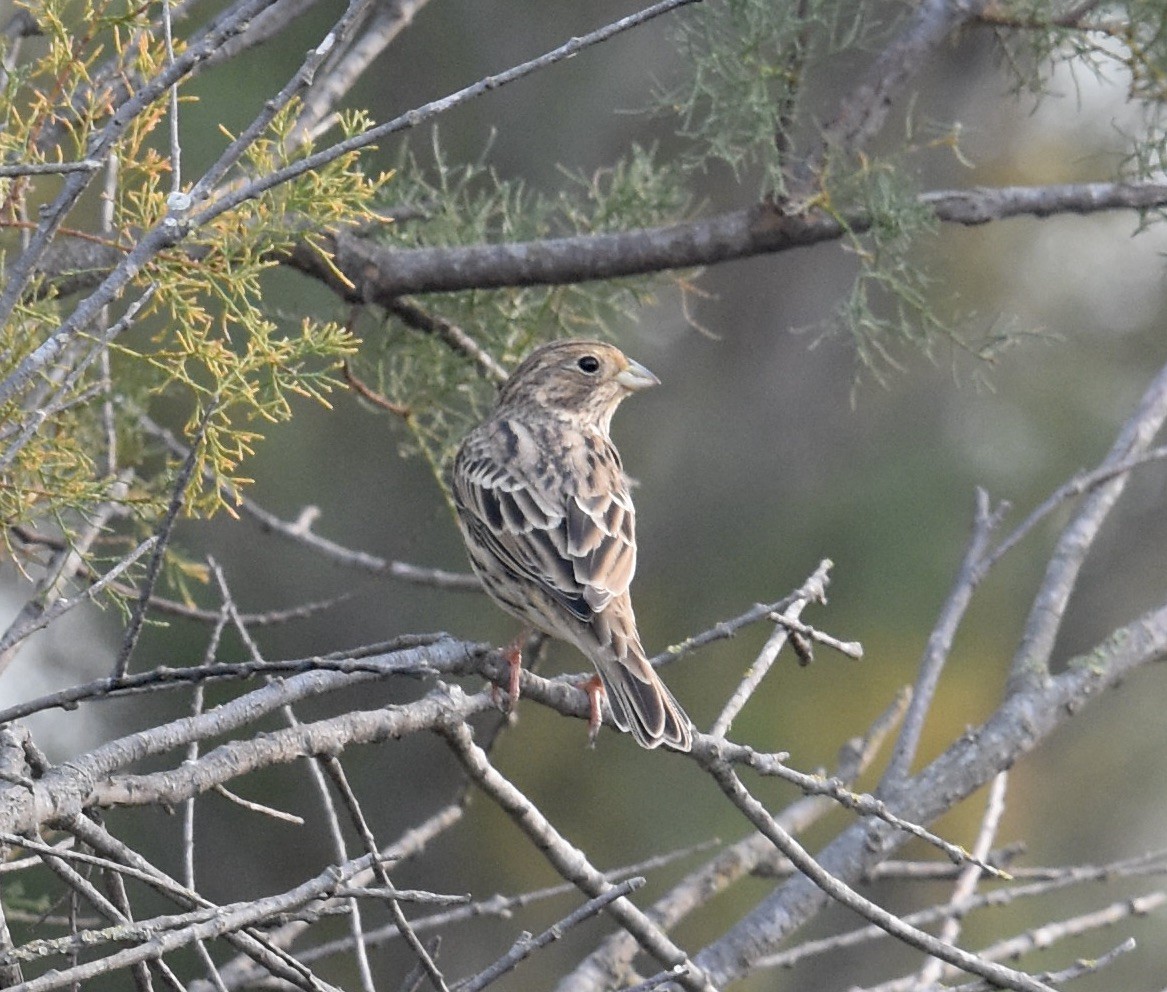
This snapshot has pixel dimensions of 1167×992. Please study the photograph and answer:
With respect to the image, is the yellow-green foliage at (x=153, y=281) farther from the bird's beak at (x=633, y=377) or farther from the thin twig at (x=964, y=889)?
the bird's beak at (x=633, y=377)

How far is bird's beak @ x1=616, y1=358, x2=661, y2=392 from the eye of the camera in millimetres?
5207

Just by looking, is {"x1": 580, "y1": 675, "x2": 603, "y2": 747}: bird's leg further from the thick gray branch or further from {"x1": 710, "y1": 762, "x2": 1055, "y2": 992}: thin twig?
Answer: the thick gray branch

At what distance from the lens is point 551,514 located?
4.34 metres

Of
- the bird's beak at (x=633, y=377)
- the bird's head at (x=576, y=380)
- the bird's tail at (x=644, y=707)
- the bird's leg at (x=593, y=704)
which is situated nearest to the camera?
the bird's tail at (x=644, y=707)

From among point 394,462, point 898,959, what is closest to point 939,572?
point 898,959

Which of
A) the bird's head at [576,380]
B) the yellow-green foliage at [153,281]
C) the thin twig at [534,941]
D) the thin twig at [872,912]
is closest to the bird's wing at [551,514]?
the bird's head at [576,380]

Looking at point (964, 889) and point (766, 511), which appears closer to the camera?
point (964, 889)

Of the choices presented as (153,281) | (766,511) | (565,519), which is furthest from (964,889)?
(766,511)

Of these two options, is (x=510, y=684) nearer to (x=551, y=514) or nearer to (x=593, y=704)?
(x=593, y=704)

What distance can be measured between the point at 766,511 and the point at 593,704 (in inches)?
258

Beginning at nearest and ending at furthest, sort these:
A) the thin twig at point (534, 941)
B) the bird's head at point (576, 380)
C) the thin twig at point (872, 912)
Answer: the thin twig at point (534, 941) < the thin twig at point (872, 912) < the bird's head at point (576, 380)

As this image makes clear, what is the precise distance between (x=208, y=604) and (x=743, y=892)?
3015 millimetres

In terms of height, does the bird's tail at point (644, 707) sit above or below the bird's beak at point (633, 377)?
below

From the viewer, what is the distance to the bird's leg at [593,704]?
348cm
